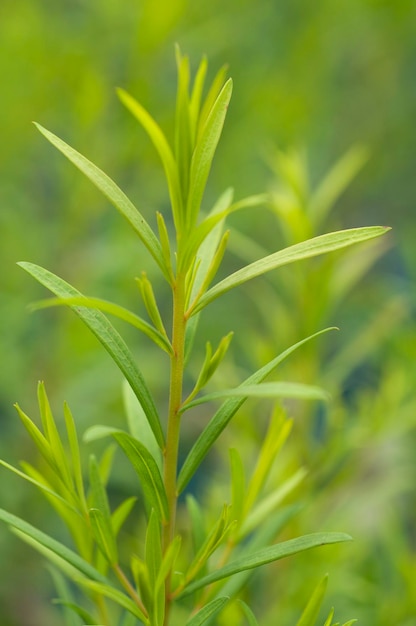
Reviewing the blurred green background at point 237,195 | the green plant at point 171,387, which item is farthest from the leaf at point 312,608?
the blurred green background at point 237,195

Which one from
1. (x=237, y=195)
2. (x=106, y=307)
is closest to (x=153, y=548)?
(x=106, y=307)

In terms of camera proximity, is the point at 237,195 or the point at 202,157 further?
the point at 237,195

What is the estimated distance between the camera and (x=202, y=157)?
1.08 ft

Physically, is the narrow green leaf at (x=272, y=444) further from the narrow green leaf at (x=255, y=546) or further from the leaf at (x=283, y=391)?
the leaf at (x=283, y=391)

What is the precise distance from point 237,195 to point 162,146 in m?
1.03

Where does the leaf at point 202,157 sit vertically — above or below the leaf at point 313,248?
above

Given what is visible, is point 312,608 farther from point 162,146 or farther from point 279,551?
point 162,146

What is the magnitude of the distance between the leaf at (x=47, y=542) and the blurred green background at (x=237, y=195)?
307mm

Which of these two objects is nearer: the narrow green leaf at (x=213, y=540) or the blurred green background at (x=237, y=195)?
the narrow green leaf at (x=213, y=540)

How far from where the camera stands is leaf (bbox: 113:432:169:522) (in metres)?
0.33

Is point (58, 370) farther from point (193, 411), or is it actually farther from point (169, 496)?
point (169, 496)

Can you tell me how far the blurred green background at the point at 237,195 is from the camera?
0.74 metres

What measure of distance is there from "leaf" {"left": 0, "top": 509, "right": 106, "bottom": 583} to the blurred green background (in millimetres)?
307

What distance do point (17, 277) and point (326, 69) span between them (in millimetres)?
724
